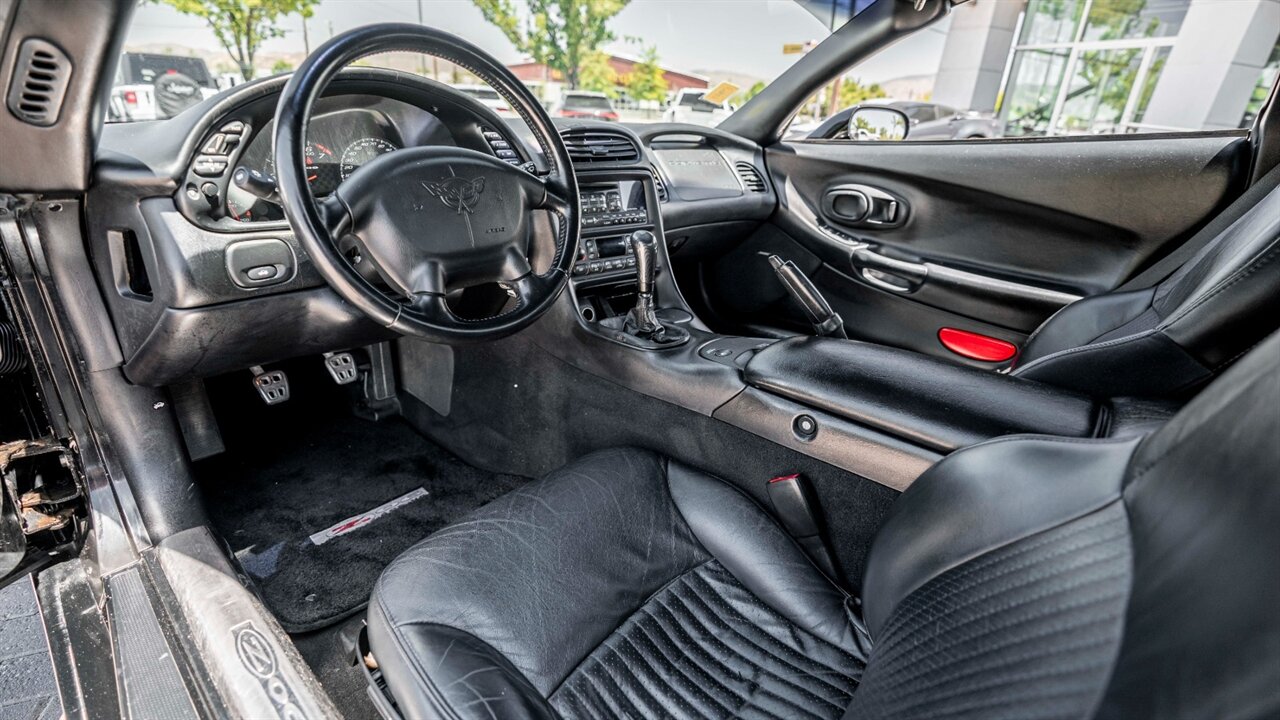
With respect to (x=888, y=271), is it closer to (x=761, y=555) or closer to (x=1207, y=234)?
Result: (x=1207, y=234)

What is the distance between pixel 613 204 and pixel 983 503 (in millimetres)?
1371

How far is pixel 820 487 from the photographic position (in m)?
1.19

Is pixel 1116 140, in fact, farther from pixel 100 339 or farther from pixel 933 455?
pixel 100 339

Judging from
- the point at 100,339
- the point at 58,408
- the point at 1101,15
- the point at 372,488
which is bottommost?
the point at 372,488

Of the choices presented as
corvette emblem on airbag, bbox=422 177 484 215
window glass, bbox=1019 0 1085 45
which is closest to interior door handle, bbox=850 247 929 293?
corvette emblem on airbag, bbox=422 177 484 215

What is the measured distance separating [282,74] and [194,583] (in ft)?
3.01

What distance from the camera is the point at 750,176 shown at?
2.34m

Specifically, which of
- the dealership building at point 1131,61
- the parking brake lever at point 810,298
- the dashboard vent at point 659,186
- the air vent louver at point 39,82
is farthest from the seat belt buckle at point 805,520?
the dealership building at point 1131,61

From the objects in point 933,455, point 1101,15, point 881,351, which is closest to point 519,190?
point 881,351

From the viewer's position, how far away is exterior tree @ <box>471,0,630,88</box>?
12.6m

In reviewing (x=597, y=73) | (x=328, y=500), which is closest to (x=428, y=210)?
(x=328, y=500)

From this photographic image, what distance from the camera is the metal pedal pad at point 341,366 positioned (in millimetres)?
1896

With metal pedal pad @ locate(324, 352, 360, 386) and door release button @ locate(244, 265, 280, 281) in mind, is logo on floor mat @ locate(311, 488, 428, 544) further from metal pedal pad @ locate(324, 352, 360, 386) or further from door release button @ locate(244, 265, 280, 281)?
door release button @ locate(244, 265, 280, 281)

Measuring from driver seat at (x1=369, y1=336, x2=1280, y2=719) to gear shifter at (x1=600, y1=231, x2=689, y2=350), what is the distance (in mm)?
331
